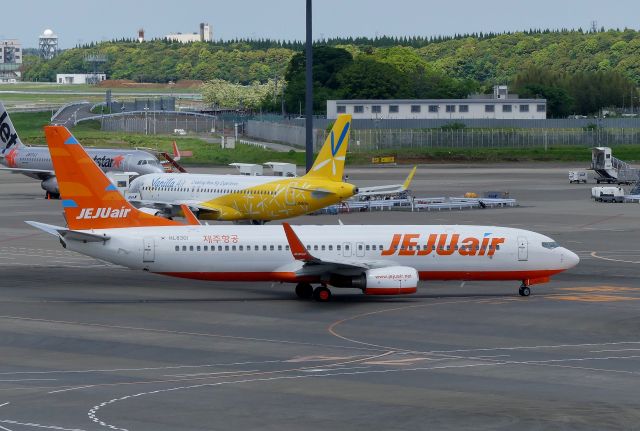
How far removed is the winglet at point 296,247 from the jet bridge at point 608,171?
291 ft

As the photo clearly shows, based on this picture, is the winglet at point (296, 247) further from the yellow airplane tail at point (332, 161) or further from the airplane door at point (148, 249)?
the yellow airplane tail at point (332, 161)

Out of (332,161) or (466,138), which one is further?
(466,138)

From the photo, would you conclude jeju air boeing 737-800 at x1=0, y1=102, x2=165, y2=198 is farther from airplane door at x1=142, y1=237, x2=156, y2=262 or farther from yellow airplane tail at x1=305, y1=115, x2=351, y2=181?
airplane door at x1=142, y1=237, x2=156, y2=262

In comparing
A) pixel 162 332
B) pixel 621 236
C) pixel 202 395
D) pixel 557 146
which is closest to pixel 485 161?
pixel 557 146

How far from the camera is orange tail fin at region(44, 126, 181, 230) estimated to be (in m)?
64.6

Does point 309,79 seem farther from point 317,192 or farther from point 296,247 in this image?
point 296,247

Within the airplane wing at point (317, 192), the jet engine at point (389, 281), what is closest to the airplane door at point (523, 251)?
the jet engine at point (389, 281)

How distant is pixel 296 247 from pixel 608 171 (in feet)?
295

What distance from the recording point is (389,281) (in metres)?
61.3

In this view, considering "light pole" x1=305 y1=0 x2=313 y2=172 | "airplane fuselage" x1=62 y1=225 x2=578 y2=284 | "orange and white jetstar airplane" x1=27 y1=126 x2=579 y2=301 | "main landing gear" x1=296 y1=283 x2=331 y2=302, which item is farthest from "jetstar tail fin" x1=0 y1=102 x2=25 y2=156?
"main landing gear" x1=296 y1=283 x2=331 y2=302

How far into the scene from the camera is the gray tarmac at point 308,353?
38469 millimetres

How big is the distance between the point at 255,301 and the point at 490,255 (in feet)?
39.1

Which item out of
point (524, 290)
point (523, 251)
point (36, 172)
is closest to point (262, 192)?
point (524, 290)

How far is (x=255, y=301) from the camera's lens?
6394 centimetres
